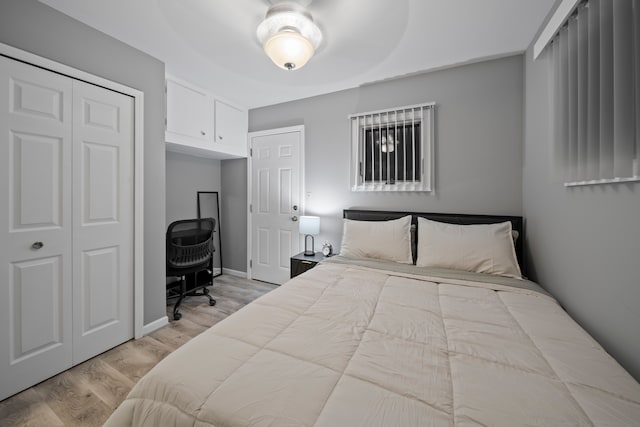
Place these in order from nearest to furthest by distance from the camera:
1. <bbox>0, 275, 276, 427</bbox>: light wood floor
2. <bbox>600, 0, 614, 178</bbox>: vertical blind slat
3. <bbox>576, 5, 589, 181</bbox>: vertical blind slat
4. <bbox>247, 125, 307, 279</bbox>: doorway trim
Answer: <bbox>600, 0, 614, 178</bbox>: vertical blind slat, <bbox>576, 5, 589, 181</bbox>: vertical blind slat, <bbox>0, 275, 276, 427</bbox>: light wood floor, <bbox>247, 125, 307, 279</bbox>: doorway trim

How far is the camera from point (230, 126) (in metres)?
3.38

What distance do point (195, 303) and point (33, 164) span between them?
1981 millimetres

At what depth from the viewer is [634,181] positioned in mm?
1034

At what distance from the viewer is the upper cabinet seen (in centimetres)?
264

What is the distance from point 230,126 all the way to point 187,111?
66cm

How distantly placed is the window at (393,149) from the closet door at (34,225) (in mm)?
2601

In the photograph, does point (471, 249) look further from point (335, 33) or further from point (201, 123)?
point (201, 123)

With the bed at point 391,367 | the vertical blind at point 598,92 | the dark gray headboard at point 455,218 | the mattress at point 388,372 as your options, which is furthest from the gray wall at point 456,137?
the mattress at point 388,372

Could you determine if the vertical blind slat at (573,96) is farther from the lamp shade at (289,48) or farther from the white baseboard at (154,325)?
the white baseboard at (154,325)

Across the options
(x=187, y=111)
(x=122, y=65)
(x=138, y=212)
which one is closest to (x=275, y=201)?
(x=187, y=111)

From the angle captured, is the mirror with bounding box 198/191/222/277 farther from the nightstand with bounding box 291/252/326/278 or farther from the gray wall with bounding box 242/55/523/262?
the gray wall with bounding box 242/55/523/262

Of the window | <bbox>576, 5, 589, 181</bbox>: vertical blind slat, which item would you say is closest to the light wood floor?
the window

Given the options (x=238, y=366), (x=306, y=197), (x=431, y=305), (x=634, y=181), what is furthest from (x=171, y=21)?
(x=634, y=181)

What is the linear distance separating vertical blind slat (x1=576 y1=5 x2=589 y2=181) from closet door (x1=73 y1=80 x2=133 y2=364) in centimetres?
319
